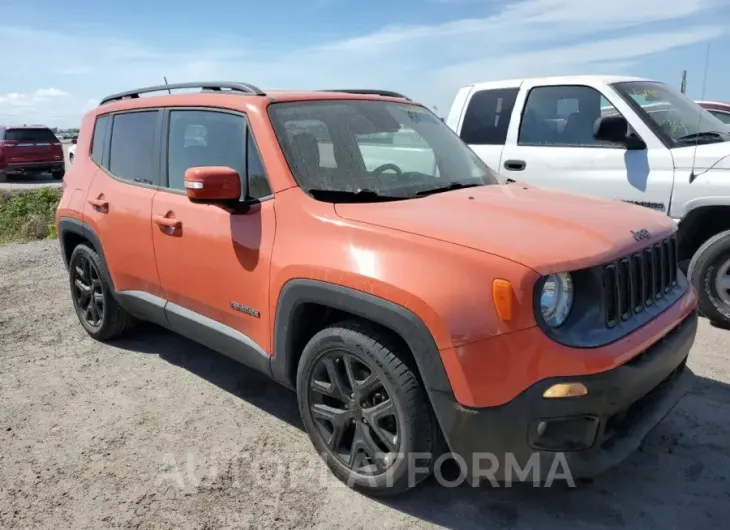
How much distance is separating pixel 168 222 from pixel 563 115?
372cm

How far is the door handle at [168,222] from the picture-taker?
360 centimetres

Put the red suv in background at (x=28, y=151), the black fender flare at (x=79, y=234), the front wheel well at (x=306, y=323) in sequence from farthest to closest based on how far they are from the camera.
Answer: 1. the red suv in background at (x=28, y=151)
2. the black fender flare at (x=79, y=234)
3. the front wheel well at (x=306, y=323)

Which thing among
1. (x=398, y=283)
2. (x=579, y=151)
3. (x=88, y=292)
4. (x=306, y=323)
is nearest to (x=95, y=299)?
(x=88, y=292)

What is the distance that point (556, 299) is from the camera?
7.88 feet

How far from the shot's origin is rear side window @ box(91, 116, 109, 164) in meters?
4.62

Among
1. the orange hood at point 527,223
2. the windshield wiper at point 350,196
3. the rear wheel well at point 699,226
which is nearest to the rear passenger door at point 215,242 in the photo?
the windshield wiper at point 350,196

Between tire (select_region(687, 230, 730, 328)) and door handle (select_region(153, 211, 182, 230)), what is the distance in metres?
3.80

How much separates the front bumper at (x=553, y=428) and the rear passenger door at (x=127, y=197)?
233 centimetres

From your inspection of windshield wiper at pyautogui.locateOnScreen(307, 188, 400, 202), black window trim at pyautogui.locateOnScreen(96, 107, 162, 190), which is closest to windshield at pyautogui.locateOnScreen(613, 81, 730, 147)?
windshield wiper at pyautogui.locateOnScreen(307, 188, 400, 202)

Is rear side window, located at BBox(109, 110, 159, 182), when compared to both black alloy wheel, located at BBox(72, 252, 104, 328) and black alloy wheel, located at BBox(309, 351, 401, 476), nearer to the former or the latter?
black alloy wheel, located at BBox(72, 252, 104, 328)

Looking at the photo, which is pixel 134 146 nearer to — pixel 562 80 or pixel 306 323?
pixel 306 323

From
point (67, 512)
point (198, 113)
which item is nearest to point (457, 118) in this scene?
point (198, 113)

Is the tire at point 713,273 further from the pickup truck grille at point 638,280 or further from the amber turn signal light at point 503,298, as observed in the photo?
the amber turn signal light at point 503,298

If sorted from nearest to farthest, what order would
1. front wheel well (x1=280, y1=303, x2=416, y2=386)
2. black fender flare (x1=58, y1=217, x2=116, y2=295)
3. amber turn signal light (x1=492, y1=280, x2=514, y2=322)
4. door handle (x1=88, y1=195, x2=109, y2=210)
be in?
amber turn signal light (x1=492, y1=280, x2=514, y2=322), front wheel well (x1=280, y1=303, x2=416, y2=386), door handle (x1=88, y1=195, x2=109, y2=210), black fender flare (x1=58, y1=217, x2=116, y2=295)
